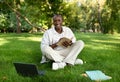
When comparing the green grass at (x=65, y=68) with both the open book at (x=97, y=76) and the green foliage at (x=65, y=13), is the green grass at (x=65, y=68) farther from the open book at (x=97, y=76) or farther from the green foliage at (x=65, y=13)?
the green foliage at (x=65, y=13)

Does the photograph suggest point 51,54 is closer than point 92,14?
Yes

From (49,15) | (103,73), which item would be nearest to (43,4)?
(49,15)

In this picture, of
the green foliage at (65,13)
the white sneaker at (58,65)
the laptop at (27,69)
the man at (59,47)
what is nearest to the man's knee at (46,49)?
the man at (59,47)

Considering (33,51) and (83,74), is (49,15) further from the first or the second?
(83,74)

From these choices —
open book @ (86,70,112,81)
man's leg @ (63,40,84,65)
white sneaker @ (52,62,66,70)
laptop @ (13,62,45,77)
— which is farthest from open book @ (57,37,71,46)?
laptop @ (13,62,45,77)

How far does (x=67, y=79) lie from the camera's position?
19.6 ft

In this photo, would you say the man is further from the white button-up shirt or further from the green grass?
the green grass

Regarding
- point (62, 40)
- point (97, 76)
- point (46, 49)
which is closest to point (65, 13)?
point (62, 40)

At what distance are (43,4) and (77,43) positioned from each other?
14924 millimetres

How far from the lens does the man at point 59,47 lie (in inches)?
293

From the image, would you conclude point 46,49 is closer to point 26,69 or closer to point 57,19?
point 57,19

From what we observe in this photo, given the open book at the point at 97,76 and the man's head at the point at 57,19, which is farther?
the man's head at the point at 57,19

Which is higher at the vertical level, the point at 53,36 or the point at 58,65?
the point at 53,36

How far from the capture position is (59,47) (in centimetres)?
788
